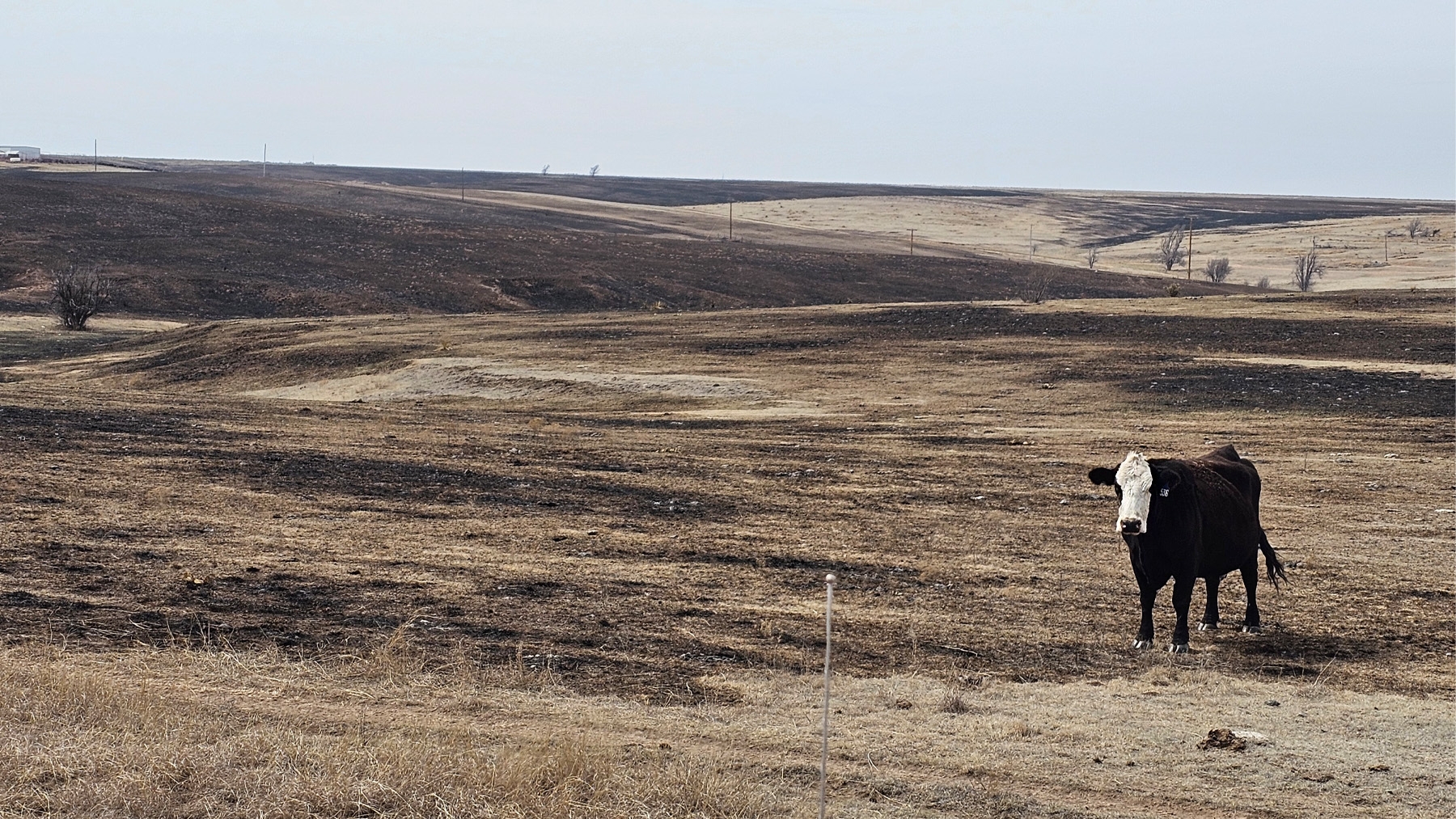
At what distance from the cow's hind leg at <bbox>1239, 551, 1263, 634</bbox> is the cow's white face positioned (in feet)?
5.44

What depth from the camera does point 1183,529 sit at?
12.0 metres

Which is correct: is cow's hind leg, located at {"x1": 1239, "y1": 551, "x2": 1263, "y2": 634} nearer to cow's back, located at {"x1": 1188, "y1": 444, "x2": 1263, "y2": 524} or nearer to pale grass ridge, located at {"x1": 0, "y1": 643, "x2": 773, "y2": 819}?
cow's back, located at {"x1": 1188, "y1": 444, "x2": 1263, "y2": 524}

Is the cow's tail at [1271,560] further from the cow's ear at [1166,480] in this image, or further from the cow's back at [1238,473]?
the cow's ear at [1166,480]

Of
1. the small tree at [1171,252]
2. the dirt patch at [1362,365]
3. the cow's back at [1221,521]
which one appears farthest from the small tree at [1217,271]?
the cow's back at [1221,521]

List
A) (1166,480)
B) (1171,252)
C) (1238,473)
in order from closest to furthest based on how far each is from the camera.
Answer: (1166,480)
(1238,473)
(1171,252)

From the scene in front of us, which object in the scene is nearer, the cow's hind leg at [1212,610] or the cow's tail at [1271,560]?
the cow's hind leg at [1212,610]

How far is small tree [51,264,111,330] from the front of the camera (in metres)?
51.5

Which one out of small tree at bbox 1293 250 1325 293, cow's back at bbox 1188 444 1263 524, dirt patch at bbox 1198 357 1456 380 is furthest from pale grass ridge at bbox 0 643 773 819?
small tree at bbox 1293 250 1325 293

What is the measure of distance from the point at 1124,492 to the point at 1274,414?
18657 mm

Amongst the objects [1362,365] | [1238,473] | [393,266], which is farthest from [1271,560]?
[393,266]

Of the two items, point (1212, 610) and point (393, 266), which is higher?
point (393, 266)

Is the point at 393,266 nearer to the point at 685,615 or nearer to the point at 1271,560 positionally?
the point at 685,615

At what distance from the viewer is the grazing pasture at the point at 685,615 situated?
787 centimetres

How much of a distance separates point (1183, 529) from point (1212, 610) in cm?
111
